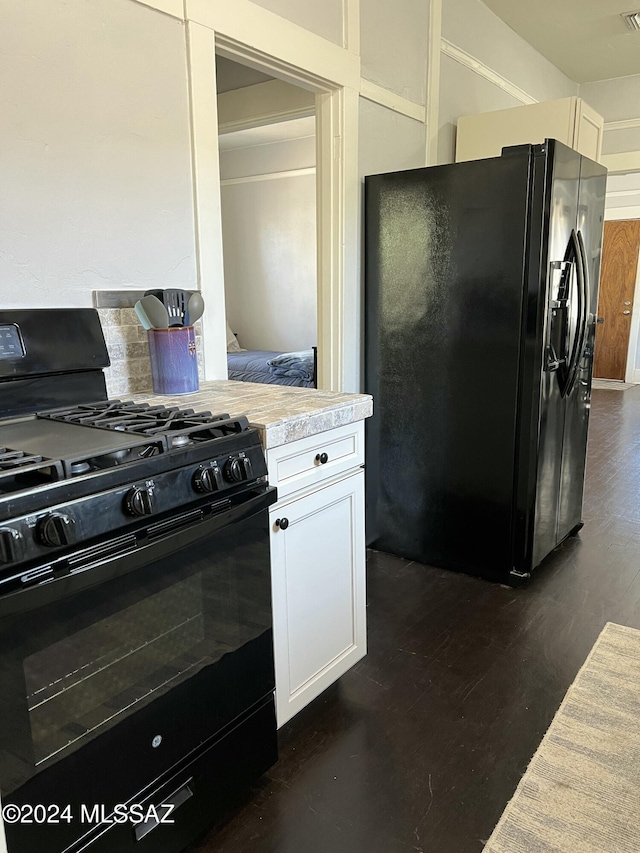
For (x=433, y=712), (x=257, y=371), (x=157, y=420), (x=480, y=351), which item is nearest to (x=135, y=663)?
(x=157, y=420)

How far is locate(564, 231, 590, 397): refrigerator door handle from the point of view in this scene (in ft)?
8.83

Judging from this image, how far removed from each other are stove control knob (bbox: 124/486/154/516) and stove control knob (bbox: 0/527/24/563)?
202 millimetres

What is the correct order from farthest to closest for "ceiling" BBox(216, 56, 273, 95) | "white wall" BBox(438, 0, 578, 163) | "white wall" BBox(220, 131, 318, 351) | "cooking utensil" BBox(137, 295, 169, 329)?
1. "white wall" BBox(220, 131, 318, 351)
2. "white wall" BBox(438, 0, 578, 163)
3. "ceiling" BBox(216, 56, 273, 95)
4. "cooking utensil" BBox(137, 295, 169, 329)

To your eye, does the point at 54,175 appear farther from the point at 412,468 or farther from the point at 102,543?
the point at 412,468

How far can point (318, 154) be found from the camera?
8.98 feet

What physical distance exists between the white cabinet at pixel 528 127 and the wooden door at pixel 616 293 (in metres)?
4.64

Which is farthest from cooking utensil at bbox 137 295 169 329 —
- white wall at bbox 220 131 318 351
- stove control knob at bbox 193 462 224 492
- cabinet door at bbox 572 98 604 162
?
white wall at bbox 220 131 318 351

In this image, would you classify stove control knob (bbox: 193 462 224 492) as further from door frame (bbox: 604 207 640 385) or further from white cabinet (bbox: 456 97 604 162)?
door frame (bbox: 604 207 640 385)

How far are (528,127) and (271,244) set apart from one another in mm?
4036

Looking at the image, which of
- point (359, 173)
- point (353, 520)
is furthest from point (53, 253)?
point (359, 173)

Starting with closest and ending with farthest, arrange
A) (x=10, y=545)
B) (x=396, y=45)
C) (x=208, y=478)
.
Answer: (x=10, y=545)
(x=208, y=478)
(x=396, y=45)

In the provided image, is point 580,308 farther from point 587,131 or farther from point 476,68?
point 476,68

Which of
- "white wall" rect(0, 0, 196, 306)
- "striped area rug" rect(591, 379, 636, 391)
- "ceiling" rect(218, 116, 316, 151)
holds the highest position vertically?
"ceiling" rect(218, 116, 316, 151)

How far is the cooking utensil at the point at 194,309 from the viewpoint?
1.94m
